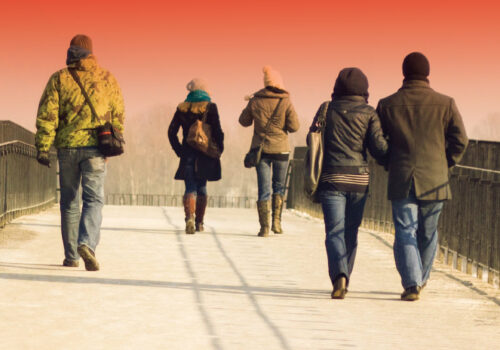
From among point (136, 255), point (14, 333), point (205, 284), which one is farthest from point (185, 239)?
point (14, 333)

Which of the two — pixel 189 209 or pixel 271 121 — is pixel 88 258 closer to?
pixel 189 209

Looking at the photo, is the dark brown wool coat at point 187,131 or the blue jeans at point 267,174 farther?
the blue jeans at point 267,174

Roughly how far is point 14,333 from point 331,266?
9.36 ft

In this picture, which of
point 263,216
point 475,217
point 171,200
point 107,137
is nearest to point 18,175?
point 263,216

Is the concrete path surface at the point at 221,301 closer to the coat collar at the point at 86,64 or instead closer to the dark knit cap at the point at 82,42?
the coat collar at the point at 86,64

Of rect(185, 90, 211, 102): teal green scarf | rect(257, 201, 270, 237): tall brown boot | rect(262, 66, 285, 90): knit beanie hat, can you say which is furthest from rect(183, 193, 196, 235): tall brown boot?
rect(262, 66, 285, 90): knit beanie hat

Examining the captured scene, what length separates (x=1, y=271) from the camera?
10.2m

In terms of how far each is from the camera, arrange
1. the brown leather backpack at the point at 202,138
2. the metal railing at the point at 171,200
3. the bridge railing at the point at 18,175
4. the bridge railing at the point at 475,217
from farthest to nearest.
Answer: the metal railing at the point at 171,200
the bridge railing at the point at 18,175
the brown leather backpack at the point at 202,138
the bridge railing at the point at 475,217

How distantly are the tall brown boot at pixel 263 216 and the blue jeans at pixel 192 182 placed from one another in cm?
68

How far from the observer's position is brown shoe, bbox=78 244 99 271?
1010 cm

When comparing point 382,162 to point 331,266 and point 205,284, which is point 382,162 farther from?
point 205,284

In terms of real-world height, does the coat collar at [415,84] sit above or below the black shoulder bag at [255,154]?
above

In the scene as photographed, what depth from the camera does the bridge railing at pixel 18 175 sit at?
1451 centimetres

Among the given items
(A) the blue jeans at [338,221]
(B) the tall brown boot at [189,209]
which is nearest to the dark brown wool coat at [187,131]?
(B) the tall brown boot at [189,209]
